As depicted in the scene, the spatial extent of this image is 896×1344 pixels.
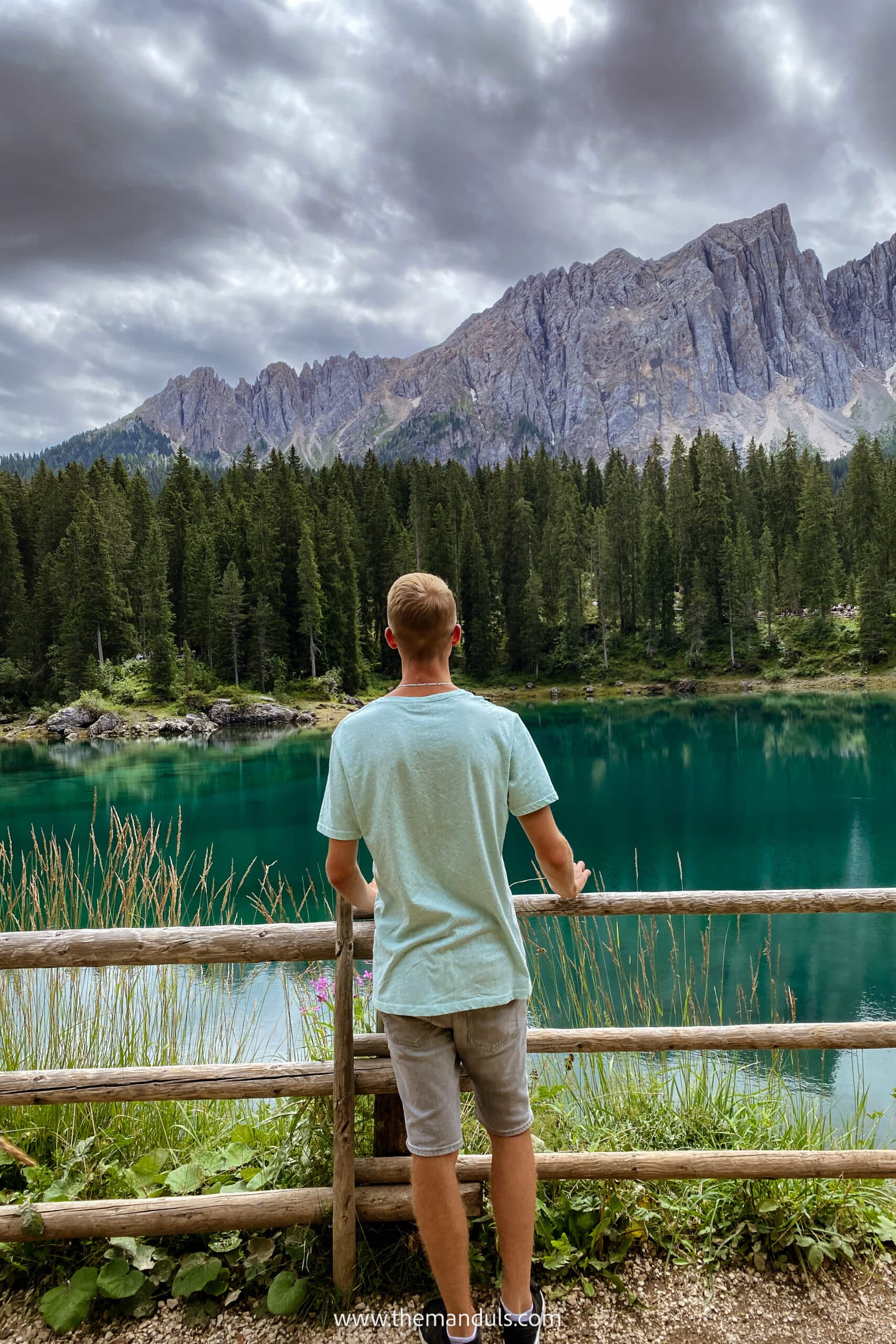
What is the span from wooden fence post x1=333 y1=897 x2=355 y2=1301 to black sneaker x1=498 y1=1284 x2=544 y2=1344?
1.87 feet

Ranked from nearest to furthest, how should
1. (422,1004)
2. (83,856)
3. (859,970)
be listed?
(422,1004)
(859,970)
(83,856)

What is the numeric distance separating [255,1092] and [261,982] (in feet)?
23.8

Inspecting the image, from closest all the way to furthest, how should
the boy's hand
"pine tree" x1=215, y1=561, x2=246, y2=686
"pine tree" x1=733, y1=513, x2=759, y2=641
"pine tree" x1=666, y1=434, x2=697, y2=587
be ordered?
the boy's hand < "pine tree" x1=215, y1=561, x2=246, y2=686 < "pine tree" x1=733, y1=513, x2=759, y2=641 < "pine tree" x1=666, y1=434, x2=697, y2=587

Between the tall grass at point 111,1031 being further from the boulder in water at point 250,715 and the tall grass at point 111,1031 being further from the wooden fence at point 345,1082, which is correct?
the boulder in water at point 250,715

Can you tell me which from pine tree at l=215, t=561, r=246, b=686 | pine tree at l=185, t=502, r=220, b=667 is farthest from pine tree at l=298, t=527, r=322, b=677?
pine tree at l=185, t=502, r=220, b=667

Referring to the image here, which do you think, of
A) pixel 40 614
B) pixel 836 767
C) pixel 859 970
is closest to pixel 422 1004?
pixel 859 970

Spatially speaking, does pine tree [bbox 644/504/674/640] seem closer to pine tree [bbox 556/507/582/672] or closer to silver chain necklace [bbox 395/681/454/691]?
pine tree [bbox 556/507/582/672]

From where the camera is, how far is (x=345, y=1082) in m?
2.50

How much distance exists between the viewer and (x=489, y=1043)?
198cm

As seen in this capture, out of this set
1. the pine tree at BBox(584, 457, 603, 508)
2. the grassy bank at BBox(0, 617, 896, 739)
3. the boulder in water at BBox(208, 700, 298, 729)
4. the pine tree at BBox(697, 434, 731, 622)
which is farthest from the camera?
the pine tree at BBox(584, 457, 603, 508)

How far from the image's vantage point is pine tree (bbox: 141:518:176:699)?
4844 cm

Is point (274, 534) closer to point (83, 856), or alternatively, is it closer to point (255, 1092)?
point (83, 856)

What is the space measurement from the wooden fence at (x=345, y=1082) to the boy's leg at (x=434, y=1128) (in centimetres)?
56

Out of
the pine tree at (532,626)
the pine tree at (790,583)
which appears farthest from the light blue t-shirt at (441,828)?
the pine tree at (790,583)
